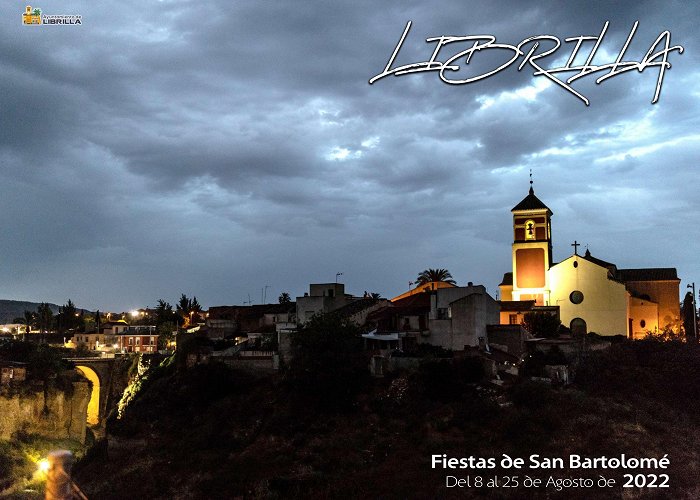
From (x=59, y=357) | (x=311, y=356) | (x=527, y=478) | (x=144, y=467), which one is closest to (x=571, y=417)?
(x=527, y=478)

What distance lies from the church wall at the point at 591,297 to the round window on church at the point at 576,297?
24cm

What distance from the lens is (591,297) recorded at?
61.2 meters

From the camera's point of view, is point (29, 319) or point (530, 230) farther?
point (29, 319)

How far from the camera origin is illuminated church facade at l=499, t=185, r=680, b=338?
60531 millimetres

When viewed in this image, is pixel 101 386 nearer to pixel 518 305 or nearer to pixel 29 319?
pixel 29 319

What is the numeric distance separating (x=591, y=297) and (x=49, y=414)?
53.3 m

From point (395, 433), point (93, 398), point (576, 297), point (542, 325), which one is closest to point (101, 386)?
point (93, 398)

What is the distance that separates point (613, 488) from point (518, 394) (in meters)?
9.05

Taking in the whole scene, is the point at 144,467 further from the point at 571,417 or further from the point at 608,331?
the point at 608,331

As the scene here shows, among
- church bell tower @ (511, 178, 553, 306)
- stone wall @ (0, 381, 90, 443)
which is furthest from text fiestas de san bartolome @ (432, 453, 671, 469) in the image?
stone wall @ (0, 381, 90, 443)

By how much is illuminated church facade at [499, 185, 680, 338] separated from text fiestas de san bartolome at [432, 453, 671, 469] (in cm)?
3087

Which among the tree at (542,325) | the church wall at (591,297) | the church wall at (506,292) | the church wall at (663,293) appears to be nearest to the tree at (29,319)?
the church wall at (506,292)

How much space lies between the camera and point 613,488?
87.8ft

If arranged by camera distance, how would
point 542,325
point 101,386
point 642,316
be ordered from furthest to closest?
point 101,386 < point 642,316 < point 542,325
